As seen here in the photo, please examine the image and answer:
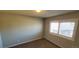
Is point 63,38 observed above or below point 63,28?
below

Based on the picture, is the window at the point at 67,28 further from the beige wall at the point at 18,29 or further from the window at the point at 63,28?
the beige wall at the point at 18,29

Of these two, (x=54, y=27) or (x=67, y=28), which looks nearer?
(x=67, y=28)

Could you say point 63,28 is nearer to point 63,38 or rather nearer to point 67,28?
point 67,28

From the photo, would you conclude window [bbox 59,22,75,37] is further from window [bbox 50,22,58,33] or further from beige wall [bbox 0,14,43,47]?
beige wall [bbox 0,14,43,47]

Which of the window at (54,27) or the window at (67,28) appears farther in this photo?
the window at (54,27)

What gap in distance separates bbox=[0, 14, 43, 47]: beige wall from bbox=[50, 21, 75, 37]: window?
20 centimetres

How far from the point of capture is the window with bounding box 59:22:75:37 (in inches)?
27.0

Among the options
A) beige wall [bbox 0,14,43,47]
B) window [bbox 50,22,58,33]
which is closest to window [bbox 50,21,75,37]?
window [bbox 50,22,58,33]

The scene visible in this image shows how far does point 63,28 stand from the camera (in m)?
0.74

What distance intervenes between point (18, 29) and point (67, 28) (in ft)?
2.34

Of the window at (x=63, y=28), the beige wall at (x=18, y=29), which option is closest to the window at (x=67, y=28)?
the window at (x=63, y=28)

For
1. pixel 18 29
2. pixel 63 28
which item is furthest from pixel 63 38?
pixel 18 29

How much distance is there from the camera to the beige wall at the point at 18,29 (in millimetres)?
692
